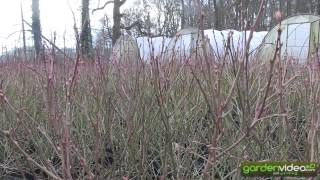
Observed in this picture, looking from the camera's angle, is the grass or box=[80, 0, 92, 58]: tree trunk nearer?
box=[80, 0, 92, 58]: tree trunk

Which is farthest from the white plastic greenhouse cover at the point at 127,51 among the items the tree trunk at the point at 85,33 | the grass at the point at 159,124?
the tree trunk at the point at 85,33

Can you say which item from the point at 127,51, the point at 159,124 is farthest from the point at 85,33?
the point at 159,124

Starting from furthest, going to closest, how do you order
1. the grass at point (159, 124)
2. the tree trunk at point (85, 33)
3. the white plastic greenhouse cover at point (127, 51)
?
the white plastic greenhouse cover at point (127, 51) < the grass at point (159, 124) < the tree trunk at point (85, 33)

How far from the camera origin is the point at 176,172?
1801 millimetres

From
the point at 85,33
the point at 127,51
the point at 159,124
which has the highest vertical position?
the point at 85,33

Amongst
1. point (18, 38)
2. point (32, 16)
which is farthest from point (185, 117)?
point (32, 16)

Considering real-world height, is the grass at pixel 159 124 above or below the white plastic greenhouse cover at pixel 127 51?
below

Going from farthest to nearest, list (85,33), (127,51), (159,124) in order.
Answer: (127,51) < (85,33) < (159,124)

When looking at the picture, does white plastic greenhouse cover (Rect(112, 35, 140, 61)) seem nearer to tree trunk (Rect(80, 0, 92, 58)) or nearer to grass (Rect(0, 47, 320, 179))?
grass (Rect(0, 47, 320, 179))

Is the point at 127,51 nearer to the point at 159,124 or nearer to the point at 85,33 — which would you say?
the point at 85,33

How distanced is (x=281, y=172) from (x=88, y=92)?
1.76m

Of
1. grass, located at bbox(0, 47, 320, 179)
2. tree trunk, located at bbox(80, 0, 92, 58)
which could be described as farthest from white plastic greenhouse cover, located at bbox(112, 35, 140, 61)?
tree trunk, located at bbox(80, 0, 92, 58)

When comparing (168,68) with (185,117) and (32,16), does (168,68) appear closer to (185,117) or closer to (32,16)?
(185,117)

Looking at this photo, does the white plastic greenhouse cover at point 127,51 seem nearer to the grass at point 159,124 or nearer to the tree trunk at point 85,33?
the grass at point 159,124
